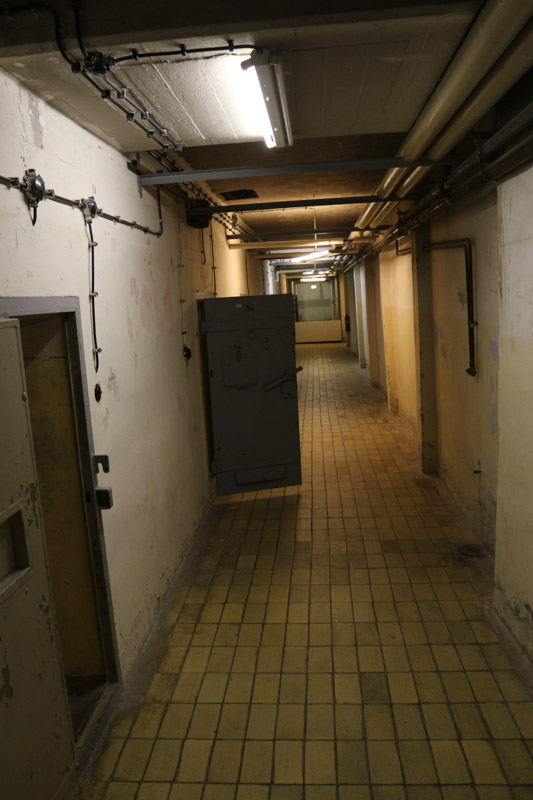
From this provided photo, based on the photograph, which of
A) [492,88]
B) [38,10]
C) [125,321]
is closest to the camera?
[38,10]

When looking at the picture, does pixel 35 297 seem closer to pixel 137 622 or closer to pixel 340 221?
pixel 137 622

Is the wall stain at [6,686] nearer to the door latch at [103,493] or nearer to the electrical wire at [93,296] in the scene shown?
the door latch at [103,493]

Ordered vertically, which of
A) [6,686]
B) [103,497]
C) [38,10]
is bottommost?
[6,686]

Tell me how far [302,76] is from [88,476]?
2.18m

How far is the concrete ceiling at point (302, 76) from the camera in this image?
2.21m

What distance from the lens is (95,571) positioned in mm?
3061

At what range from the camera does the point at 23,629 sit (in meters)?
1.95

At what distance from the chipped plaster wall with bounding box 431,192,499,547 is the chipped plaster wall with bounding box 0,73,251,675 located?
2405 mm

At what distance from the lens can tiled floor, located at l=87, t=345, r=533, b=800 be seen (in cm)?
255

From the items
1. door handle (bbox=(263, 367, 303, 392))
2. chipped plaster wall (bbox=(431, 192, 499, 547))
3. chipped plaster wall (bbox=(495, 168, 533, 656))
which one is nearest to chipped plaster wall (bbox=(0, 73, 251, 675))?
door handle (bbox=(263, 367, 303, 392))

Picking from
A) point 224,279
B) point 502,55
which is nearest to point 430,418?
point 224,279

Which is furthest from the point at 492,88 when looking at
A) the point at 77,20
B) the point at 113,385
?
the point at 113,385

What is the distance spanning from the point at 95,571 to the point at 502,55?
10.1ft

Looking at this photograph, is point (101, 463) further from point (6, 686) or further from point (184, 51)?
point (184, 51)
